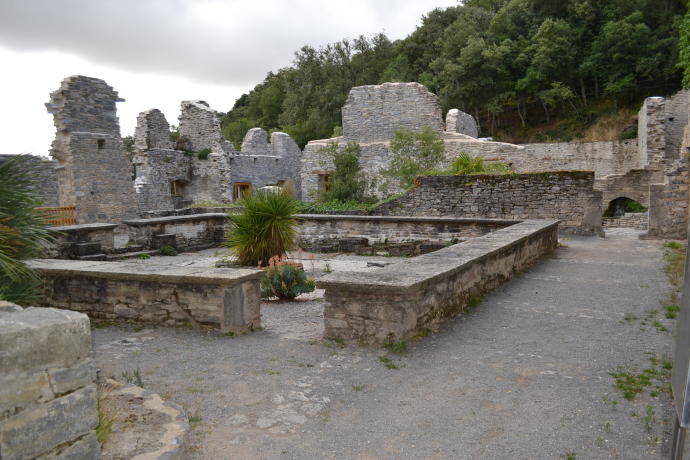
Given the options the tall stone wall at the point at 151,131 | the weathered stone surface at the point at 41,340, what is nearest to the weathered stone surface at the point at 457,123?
the tall stone wall at the point at 151,131

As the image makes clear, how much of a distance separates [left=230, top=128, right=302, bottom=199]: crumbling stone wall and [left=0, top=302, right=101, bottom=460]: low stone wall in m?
21.6

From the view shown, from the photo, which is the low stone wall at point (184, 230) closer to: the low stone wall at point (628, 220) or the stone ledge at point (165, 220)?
the stone ledge at point (165, 220)

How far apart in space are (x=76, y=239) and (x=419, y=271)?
630 cm

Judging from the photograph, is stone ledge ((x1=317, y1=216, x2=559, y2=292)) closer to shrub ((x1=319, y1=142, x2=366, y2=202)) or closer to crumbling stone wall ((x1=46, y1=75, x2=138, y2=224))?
shrub ((x1=319, y1=142, x2=366, y2=202))

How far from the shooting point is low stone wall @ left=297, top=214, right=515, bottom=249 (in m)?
10.5

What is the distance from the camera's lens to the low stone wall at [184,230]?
33.6 ft

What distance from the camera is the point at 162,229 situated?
10.5m

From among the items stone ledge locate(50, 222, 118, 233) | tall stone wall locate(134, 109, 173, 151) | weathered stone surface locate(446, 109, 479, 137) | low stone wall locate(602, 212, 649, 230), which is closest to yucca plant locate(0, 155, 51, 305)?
stone ledge locate(50, 222, 118, 233)

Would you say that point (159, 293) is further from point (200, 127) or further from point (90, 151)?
point (200, 127)

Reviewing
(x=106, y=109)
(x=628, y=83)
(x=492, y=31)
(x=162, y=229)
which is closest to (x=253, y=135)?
(x=106, y=109)

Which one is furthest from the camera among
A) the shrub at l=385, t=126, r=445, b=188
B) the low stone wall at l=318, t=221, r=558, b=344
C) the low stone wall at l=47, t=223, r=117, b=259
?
the shrub at l=385, t=126, r=445, b=188

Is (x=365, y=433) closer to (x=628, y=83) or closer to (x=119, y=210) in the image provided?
(x=119, y=210)

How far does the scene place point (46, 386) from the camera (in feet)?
6.23

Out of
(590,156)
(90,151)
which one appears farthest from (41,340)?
(590,156)
